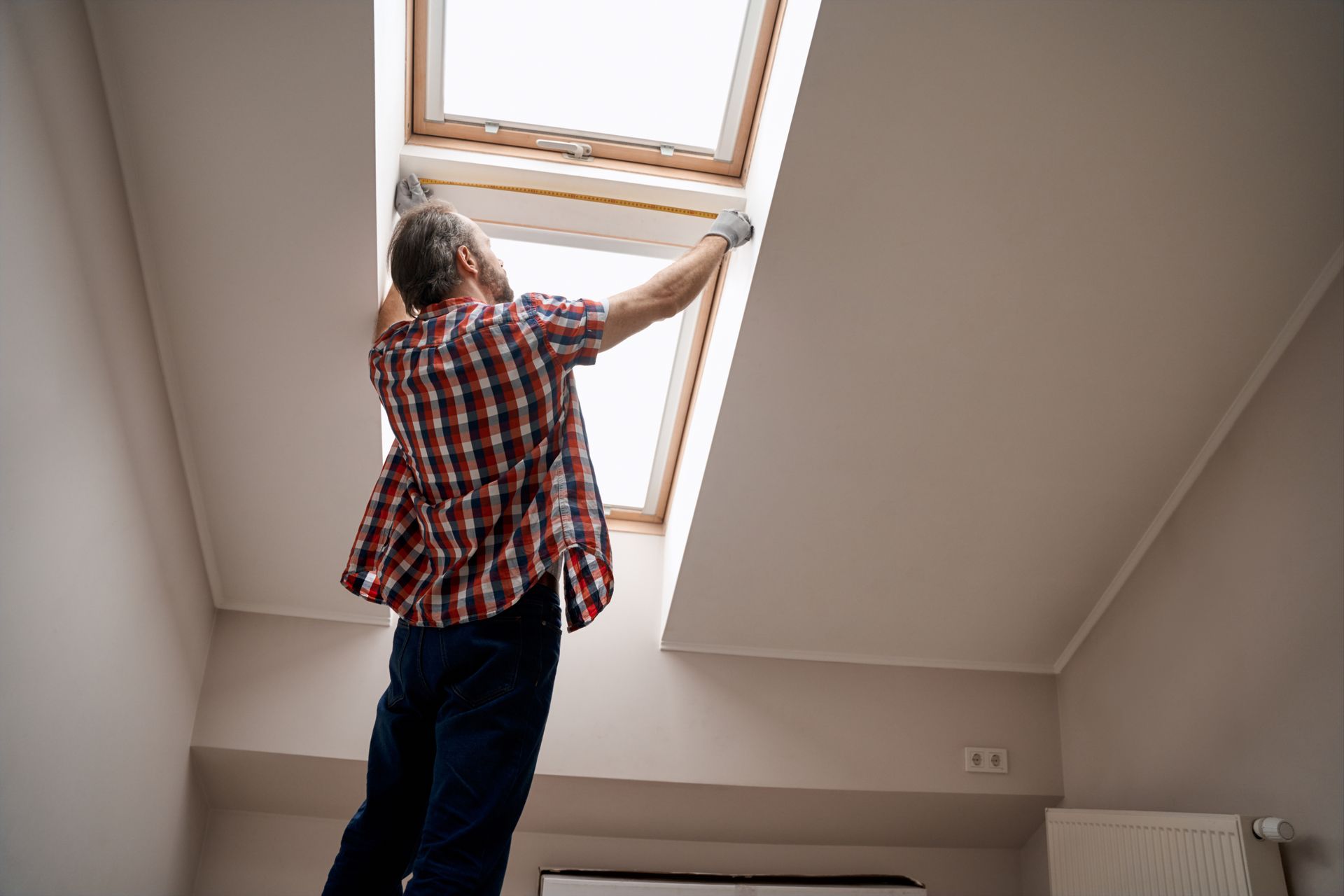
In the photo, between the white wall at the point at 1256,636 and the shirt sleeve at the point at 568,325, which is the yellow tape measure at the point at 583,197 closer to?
the shirt sleeve at the point at 568,325

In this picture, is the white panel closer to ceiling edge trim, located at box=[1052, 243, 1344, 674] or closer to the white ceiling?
the white ceiling

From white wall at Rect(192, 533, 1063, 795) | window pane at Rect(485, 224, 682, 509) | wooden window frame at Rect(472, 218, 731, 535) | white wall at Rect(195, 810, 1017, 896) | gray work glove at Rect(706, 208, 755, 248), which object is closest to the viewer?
gray work glove at Rect(706, 208, 755, 248)

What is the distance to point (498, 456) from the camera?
1.60m

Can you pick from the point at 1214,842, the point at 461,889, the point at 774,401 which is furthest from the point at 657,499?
the point at 461,889

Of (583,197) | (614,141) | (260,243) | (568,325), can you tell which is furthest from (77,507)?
(614,141)

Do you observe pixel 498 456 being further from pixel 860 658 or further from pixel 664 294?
pixel 860 658

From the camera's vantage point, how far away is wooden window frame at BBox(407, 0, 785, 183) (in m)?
2.34

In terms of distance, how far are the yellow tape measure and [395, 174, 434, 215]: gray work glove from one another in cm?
10

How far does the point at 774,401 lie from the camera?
2512 millimetres

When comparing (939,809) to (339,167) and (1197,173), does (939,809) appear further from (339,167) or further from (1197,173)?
(339,167)

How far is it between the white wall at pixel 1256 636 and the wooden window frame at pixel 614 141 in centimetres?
141

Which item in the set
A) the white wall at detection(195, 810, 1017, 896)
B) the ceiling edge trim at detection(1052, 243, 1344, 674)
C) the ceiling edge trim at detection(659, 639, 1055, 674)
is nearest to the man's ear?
the ceiling edge trim at detection(659, 639, 1055, 674)

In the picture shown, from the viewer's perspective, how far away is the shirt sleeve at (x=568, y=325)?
5.19ft

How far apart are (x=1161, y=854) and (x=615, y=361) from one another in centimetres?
199
